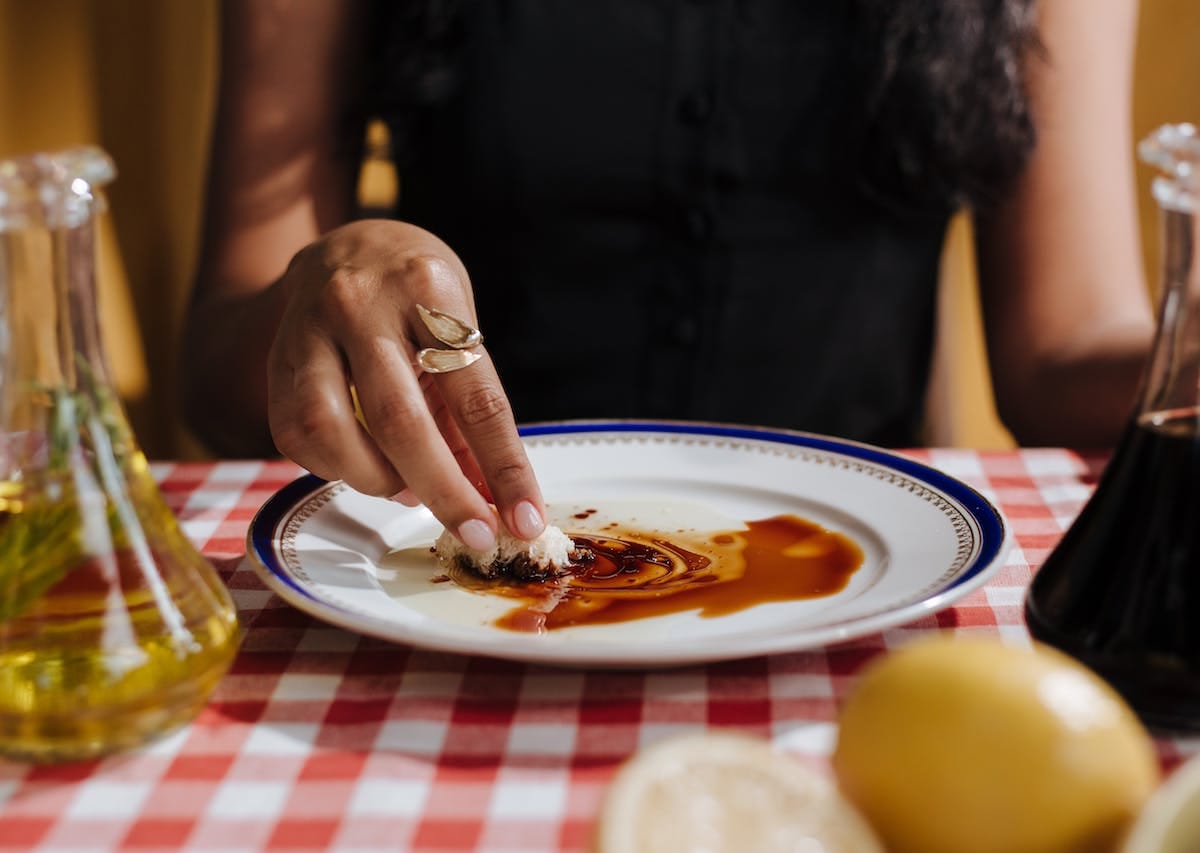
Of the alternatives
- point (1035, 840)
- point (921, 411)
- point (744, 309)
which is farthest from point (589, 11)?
point (1035, 840)

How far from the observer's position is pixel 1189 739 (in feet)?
1.92

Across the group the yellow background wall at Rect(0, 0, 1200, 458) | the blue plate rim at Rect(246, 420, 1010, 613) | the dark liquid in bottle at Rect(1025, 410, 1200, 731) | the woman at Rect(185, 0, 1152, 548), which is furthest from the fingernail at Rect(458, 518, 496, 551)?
the yellow background wall at Rect(0, 0, 1200, 458)

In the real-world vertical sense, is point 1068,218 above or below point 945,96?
below

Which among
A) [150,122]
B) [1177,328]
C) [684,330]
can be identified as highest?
[1177,328]

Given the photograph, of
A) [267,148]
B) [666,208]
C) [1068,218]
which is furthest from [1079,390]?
[267,148]

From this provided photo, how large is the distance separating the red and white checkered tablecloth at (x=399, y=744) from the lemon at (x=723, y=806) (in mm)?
89

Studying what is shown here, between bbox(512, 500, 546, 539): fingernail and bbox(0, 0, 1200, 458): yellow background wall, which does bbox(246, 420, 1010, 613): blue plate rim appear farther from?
bbox(0, 0, 1200, 458): yellow background wall

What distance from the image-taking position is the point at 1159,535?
23.3 inches

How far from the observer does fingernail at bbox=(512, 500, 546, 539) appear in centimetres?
78

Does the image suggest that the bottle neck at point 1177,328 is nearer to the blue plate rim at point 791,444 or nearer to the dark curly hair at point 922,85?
the blue plate rim at point 791,444

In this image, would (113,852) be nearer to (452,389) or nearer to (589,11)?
(452,389)

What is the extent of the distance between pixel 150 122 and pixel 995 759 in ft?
6.38

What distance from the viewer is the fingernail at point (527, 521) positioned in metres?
0.78

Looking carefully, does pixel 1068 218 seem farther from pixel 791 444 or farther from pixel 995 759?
pixel 995 759
